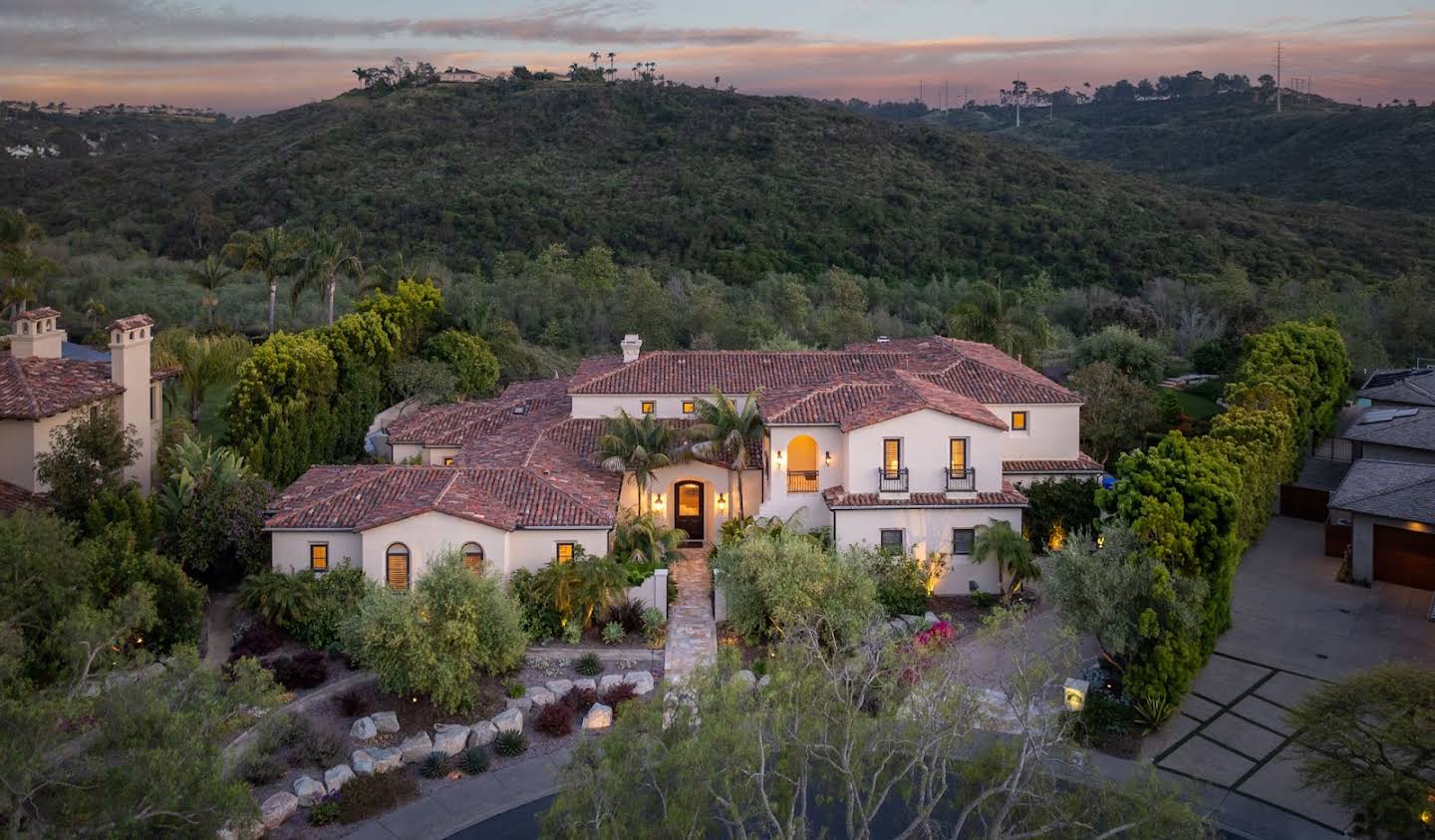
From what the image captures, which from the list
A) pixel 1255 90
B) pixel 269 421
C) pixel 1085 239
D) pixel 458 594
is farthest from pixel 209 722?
pixel 1255 90

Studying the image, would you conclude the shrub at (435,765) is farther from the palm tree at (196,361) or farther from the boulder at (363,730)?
the palm tree at (196,361)

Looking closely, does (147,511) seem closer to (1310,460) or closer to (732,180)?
(1310,460)

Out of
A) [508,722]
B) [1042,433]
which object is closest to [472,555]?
[508,722]

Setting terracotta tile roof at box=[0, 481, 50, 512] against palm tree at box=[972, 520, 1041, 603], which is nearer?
terracotta tile roof at box=[0, 481, 50, 512]

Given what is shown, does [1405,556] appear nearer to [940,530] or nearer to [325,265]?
[940,530]

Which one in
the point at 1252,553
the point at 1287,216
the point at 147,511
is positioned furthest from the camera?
the point at 1287,216

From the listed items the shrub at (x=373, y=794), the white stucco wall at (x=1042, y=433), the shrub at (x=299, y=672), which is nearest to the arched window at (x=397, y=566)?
the shrub at (x=299, y=672)

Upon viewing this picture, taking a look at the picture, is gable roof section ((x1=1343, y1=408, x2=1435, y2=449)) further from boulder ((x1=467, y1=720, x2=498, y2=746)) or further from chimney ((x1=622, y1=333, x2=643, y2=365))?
boulder ((x1=467, y1=720, x2=498, y2=746))

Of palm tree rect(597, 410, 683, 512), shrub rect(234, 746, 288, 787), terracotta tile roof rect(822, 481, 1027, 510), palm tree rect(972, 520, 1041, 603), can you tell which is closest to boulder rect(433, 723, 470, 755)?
shrub rect(234, 746, 288, 787)
